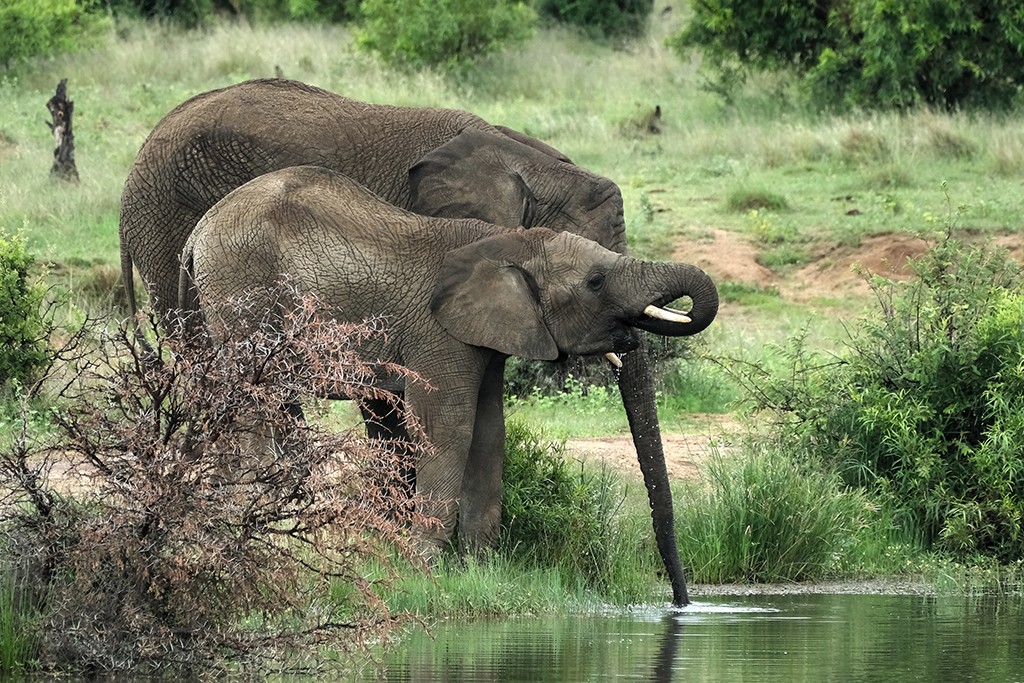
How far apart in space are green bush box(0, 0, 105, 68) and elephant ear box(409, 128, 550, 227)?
58.2ft

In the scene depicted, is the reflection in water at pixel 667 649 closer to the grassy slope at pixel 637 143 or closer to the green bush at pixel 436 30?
the grassy slope at pixel 637 143

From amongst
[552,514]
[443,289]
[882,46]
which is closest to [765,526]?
[552,514]

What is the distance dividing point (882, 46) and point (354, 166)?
15226 mm

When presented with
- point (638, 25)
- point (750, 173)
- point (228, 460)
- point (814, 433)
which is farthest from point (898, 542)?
point (638, 25)

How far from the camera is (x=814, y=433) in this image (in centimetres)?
1281

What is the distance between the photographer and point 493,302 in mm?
10281

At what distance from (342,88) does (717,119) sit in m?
4.89

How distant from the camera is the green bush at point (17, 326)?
14.0 m

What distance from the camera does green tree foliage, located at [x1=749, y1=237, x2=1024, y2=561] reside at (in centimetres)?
1202

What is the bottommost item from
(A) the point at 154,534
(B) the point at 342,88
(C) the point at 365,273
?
(A) the point at 154,534

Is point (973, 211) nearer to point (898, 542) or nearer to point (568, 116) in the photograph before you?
point (568, 116)

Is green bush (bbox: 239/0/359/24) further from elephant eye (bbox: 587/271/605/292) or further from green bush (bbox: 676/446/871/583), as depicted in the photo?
elephant eye (bbox: 587/271/605/292)

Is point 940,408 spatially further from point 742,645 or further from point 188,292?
point 188,292

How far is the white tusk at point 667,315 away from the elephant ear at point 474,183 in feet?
5.20
